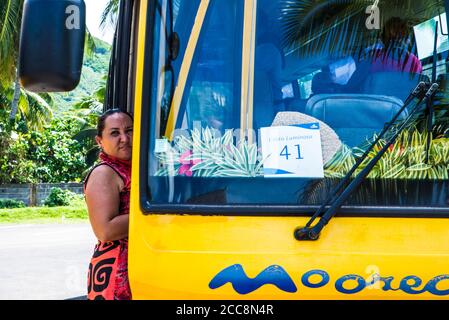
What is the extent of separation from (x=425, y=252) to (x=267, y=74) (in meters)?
0.83

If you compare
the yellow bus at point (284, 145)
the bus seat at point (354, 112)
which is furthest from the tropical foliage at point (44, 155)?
the bus seat at point (354, 112)

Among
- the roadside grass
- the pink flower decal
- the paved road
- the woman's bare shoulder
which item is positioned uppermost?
the pink flower decal

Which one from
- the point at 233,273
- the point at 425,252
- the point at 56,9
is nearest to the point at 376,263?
the point at 425,252

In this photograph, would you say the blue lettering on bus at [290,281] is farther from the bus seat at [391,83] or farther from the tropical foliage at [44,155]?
the tropical foliage at [44,155]

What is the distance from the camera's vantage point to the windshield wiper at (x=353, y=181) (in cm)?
216

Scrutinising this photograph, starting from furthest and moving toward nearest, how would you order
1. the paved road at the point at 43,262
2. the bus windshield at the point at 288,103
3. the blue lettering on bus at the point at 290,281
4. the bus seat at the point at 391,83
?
the paved road at the point at 43,262 → the bus seat at the point at 391,83 → the bus windshield at the point at 288,103 → the blue lettering on bus at the point at 290,281

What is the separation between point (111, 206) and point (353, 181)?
95cm

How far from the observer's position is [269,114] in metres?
2.35

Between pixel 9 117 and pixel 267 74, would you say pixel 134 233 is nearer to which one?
pixel 267 74

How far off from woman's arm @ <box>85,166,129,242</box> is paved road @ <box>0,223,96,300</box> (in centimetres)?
538

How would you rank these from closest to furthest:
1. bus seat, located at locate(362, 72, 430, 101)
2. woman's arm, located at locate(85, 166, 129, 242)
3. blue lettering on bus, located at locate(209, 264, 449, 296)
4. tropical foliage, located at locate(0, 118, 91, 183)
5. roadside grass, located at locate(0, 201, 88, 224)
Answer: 1. blue lettering on bus, located at locate(209, 264, 449, 296)
2. bus seat, located at locate(362, 72, 430, 101)
3. woman's arm, located at locate(85, 166, 129, 242)
4. roadside grass, located at locate(0, 201, 88, 224)
5. tropical foliage, located at locate(0, 118, 91, 183)

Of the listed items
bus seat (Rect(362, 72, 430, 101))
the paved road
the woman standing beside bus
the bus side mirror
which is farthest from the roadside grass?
bus seat (Rect(362, 72, 430, 101))

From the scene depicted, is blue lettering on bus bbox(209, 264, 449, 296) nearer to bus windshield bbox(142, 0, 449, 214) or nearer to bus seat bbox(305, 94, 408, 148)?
bus windshield bbox(142, 0, 449, 214)

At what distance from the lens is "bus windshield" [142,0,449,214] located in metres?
2.28
